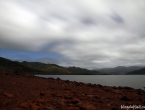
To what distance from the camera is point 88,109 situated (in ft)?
23.4

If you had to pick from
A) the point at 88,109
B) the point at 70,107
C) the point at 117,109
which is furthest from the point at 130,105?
the point at 70,107

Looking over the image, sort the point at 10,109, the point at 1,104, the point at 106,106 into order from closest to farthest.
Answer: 1. the point at 10,109
2. the point at 1,104
3. the point at 106,106

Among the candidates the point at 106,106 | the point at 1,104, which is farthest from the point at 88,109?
the point at 1,104

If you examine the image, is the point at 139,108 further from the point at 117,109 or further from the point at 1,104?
the point at 1,104

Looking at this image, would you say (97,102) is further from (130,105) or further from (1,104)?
(1,104)

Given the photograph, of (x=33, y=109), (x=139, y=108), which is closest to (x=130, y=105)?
(x=139, y=108)

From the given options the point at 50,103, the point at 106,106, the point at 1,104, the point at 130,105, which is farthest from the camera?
the point at 130,105

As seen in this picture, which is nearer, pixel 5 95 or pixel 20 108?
pixel 20 108

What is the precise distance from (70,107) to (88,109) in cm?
75

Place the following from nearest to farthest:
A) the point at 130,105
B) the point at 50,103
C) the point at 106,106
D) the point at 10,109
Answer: the point at 10,109, the point at 50,103, the point at 106,106, the point at 130,105

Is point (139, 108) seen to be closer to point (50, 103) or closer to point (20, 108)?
point (50, 103)

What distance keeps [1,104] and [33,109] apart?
1.50m

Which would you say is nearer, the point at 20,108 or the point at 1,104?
the point at 20,108

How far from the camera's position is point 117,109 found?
7590 mm
